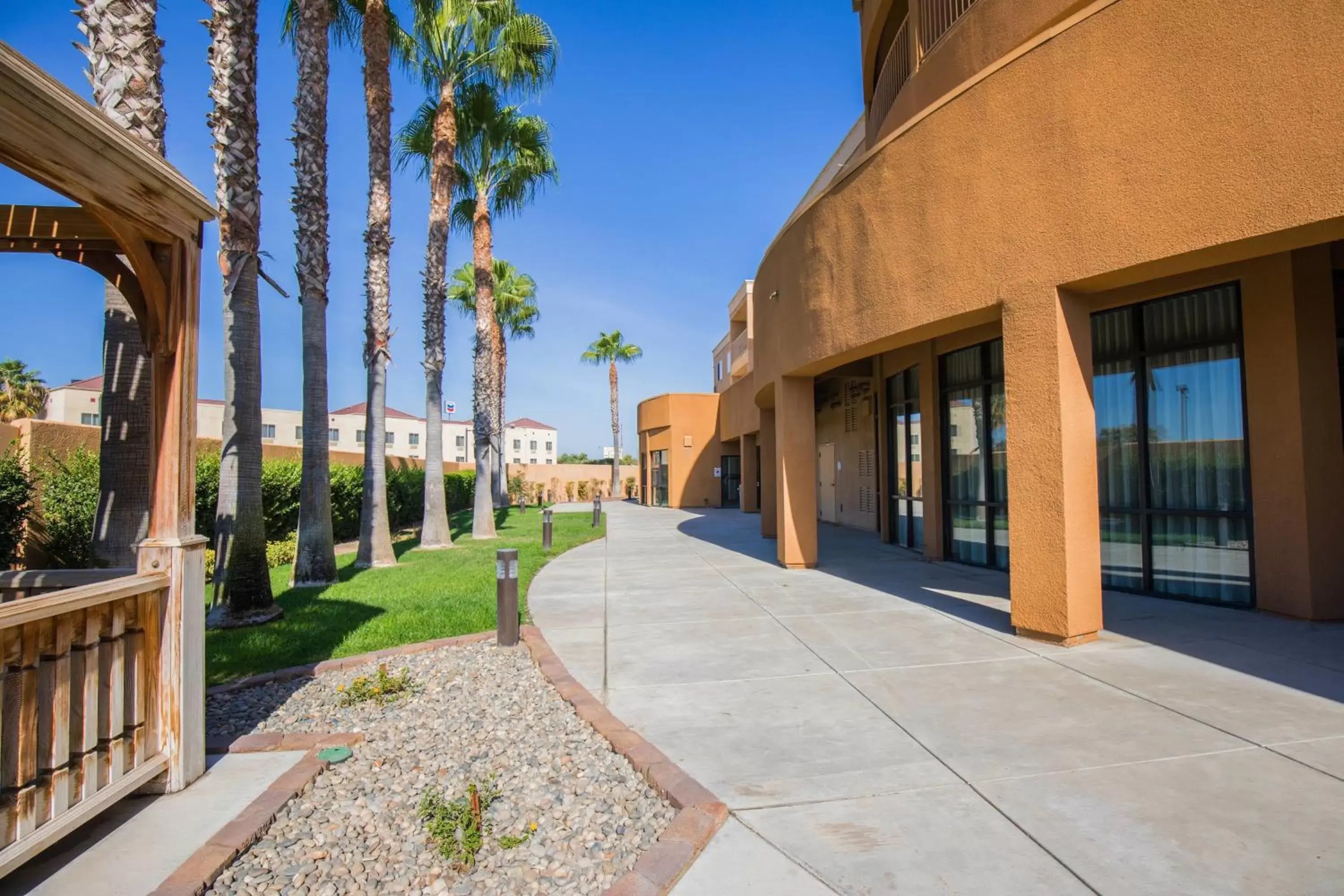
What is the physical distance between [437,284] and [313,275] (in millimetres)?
5623

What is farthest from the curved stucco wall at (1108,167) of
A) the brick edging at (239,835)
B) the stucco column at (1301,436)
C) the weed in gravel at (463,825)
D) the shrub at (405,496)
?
the shrub at (405,496)

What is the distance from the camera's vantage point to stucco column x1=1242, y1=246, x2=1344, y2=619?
252 inches

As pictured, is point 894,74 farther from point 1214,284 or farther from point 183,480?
point 183,480

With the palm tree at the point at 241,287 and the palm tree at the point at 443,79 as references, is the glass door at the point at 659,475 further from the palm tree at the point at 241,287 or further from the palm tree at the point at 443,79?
the palm tree at the point at 241,287

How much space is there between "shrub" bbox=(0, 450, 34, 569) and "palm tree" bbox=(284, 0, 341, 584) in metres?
3.06

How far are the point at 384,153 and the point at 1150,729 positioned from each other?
1459cm

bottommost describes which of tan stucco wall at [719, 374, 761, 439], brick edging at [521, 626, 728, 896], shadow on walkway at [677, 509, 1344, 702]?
brick edging at [521, 626, 728, 896]

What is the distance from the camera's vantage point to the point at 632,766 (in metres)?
3.93

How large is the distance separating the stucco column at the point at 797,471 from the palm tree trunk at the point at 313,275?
274 inches

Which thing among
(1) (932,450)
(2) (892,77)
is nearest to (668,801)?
(1) (932,450)

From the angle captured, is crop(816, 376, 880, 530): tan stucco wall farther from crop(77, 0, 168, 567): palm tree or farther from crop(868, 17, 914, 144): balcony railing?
crop(77, 0, 168, 567): palm tree

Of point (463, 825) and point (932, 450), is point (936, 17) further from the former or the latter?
point (463, 825)

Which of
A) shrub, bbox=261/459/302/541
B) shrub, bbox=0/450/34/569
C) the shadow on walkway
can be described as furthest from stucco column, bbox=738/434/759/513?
shrub, bbox=0/450/34/569

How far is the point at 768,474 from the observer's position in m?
15.1
